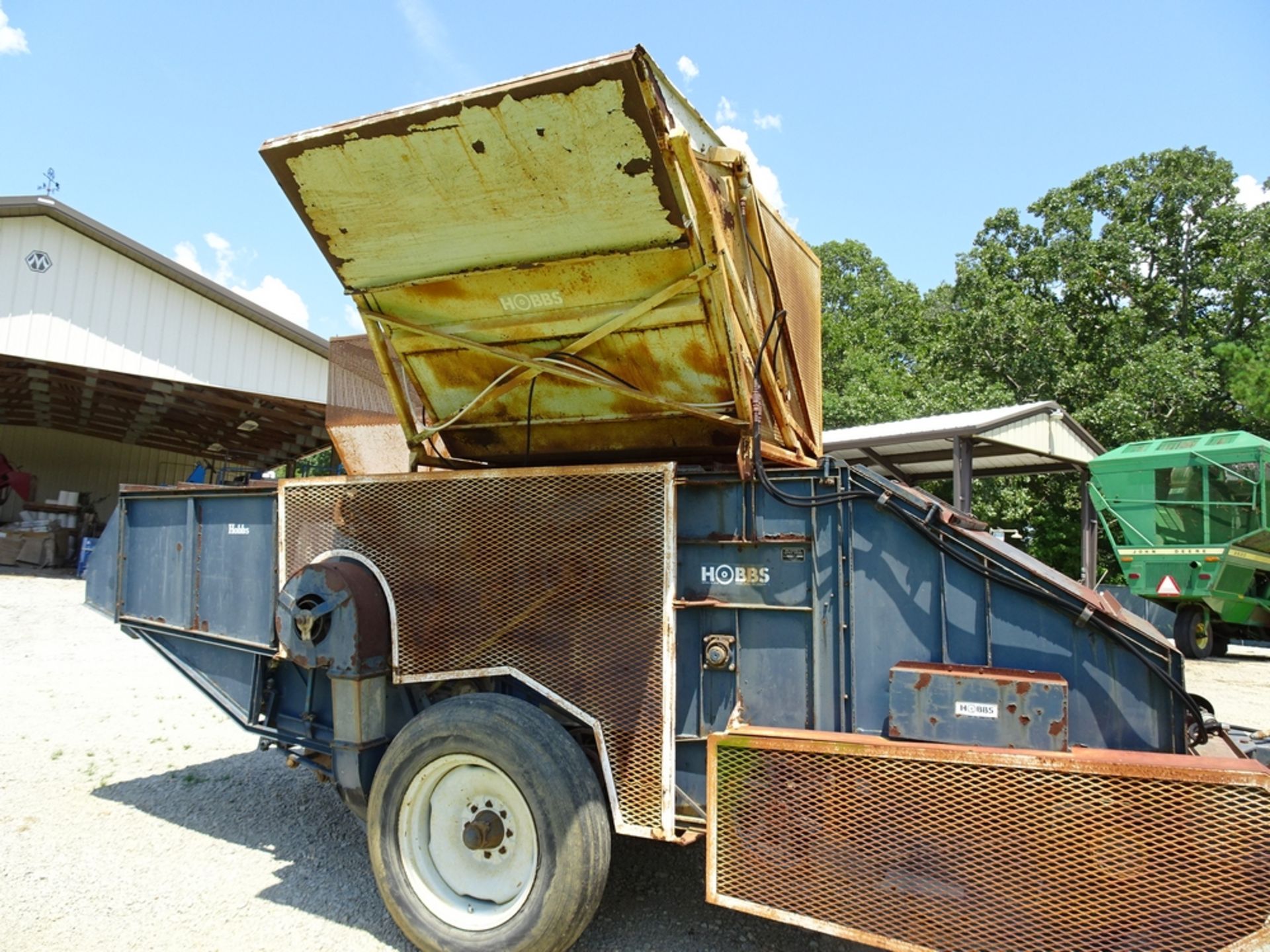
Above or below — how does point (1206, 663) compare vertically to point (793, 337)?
below

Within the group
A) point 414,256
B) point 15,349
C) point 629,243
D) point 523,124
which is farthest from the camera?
point 15,349

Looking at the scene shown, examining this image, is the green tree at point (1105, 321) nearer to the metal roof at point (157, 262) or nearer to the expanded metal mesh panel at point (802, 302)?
the metal roof at point (157, 262)

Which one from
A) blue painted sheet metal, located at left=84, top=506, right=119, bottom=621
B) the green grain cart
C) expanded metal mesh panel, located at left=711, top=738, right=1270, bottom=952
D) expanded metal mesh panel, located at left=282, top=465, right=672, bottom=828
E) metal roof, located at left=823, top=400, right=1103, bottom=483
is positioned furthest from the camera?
the green grain cart

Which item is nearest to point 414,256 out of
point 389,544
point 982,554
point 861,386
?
point 389,544

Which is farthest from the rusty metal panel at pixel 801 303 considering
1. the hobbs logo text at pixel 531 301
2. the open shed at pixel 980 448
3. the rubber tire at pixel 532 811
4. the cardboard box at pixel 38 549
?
the cardboard box at pixel 38 549

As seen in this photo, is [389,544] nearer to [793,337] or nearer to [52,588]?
[793,337]

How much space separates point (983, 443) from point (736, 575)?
1011 centimetres

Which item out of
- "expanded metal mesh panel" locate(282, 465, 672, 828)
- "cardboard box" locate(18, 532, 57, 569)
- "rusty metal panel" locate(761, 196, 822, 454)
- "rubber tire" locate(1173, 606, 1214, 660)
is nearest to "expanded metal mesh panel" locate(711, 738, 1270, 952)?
"expanded metal mesh panel" locate(282, 465, 672, 828)

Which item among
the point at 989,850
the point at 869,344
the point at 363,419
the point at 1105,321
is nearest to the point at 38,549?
the point at 363,419

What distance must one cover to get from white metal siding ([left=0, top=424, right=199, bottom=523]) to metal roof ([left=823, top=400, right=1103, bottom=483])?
2137 centimetres

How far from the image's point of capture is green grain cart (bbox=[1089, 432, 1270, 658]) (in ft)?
40.1

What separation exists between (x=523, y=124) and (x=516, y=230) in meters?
0.47

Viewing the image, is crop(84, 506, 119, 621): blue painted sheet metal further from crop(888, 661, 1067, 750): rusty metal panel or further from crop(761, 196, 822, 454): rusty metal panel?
crop(888, 661, 1067, 750): rusty metal panel

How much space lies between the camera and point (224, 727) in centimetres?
719
